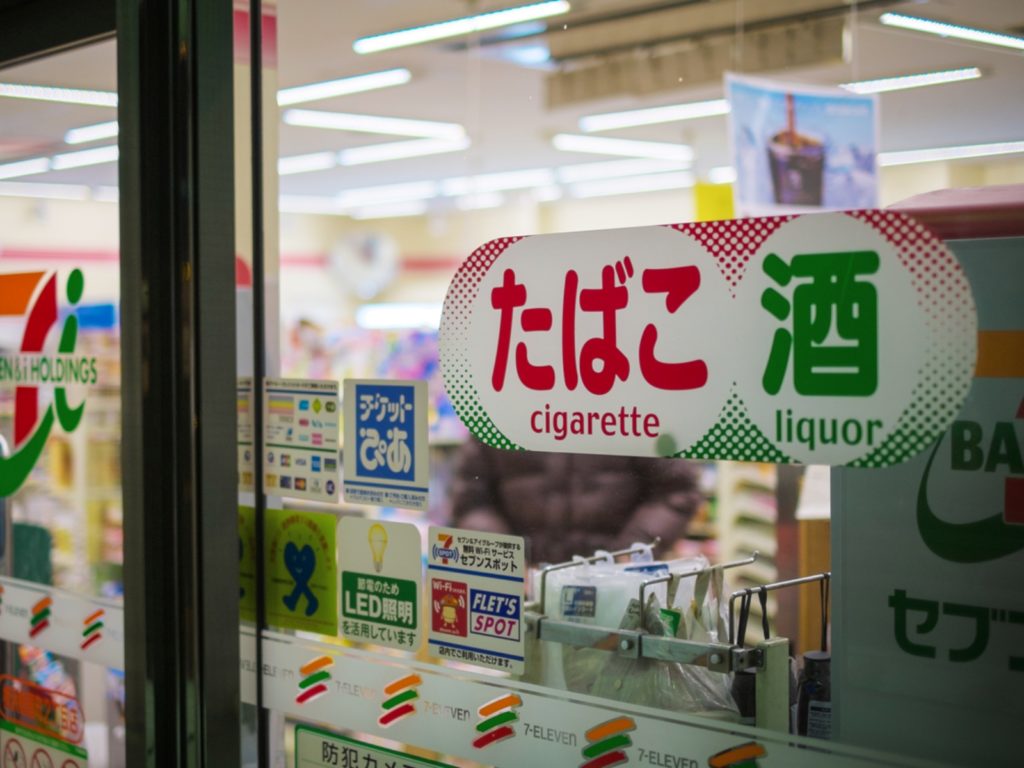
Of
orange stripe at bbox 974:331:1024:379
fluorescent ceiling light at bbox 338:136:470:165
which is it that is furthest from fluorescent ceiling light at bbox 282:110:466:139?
orange stripe at bbox 974:331:1024:379

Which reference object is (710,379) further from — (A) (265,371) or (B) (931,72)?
(A) (265,371)

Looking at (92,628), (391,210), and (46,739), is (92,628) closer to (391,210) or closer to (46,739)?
(46,739)

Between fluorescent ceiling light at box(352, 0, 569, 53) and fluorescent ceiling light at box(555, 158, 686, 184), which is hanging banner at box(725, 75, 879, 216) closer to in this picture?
fluorescent ceiling light at box(352, 0, 569, 53)

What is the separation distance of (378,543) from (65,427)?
871 millimetres

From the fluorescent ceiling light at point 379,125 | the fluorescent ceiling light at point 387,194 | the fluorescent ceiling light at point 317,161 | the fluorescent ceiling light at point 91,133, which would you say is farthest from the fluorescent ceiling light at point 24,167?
the fluorescent ceiling light at point 387,194

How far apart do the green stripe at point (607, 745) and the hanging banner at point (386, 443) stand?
424mm

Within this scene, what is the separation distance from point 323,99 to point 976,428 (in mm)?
5243

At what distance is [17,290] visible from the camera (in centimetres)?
225

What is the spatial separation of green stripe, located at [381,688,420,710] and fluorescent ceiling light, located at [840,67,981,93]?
3.47 ft

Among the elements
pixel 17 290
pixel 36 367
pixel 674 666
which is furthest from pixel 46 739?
pixel 674 666

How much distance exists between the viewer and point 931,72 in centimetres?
142

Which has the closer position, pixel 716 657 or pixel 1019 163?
pixel 1019 163

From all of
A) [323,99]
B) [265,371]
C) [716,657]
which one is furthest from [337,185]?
[716,657]

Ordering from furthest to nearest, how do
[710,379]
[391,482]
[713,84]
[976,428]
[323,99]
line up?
[323,99]
[713,84]
[391,482]
[710,379]
[976,428]
